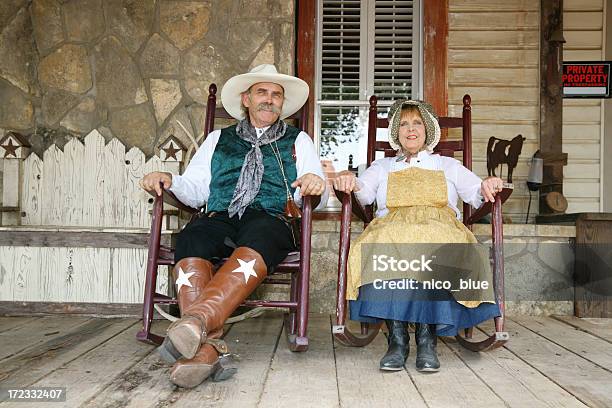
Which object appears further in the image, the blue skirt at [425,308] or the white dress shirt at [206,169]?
the white dress shirt at [206,169]

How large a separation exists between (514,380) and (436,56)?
226 centimetres

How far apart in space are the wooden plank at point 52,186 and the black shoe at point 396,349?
6.80 ft

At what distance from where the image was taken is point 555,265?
10.8ft

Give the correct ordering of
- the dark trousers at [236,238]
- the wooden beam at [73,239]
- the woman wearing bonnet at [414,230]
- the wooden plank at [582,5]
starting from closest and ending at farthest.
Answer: the woman wearing bonnet at [414,230] → the dark trousers at [236,238] → the wooden beam at [73,239] → the wooden plank at [582,5]

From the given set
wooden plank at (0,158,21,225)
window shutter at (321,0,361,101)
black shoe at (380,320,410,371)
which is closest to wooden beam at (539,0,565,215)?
window shutter at (321,0,361,101)

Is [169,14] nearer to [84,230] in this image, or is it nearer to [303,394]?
[84,230]

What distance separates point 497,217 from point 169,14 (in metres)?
2.27

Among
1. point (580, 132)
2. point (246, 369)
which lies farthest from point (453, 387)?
point (580, 132)

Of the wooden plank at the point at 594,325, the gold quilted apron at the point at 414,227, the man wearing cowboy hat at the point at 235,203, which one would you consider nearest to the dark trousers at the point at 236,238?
the man wearing cowboy hat at the point at 235,203

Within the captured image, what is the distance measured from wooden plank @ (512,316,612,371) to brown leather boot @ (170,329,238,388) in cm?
133

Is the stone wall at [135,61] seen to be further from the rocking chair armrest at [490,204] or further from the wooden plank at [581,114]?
the wooden plank at [581,114]

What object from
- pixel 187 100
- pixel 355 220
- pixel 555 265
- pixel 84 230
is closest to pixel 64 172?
pixel 84 230

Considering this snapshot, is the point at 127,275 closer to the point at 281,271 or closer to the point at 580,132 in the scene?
the point at 281,271

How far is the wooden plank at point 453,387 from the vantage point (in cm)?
165
